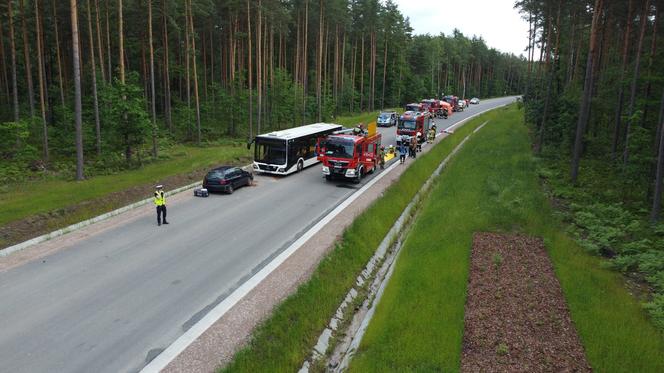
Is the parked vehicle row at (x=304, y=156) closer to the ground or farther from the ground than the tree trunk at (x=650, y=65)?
closer to the ground

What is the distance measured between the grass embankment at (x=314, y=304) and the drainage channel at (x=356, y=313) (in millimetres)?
178

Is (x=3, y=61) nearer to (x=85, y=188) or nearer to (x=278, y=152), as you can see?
(x=85, y=188)

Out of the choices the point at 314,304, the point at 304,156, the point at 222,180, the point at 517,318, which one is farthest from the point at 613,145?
the point at 314,304

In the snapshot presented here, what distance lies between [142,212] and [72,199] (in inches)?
129

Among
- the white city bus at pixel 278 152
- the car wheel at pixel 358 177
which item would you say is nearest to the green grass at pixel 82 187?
the white city bus at pixel 278 152

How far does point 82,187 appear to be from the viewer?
21.2 meters

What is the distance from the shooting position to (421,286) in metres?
12.1

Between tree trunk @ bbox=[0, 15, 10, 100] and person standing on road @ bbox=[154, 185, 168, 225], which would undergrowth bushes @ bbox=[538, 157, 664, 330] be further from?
tree trunk @ bbox=[0, 15, 10, 100]

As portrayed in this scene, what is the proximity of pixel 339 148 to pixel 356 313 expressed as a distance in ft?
47.3

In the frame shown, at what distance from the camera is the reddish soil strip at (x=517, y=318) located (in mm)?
8680

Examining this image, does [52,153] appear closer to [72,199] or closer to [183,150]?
[183,150]

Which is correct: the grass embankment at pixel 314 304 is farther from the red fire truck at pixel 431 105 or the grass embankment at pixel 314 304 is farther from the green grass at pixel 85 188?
the red fire truck at pixel 431 105

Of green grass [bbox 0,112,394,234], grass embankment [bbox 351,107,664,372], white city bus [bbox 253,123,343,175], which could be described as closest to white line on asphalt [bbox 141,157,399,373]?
grass embankment [bbox 351,107,664,372]

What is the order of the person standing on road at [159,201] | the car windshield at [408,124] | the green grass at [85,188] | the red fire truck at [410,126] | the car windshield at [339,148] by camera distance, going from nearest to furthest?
the person standing on road at [159,201] < the green grass at [85,188] < the car windshield at [339,148] < the red fire truck at [410,126] < the car windshield at [408,124]
